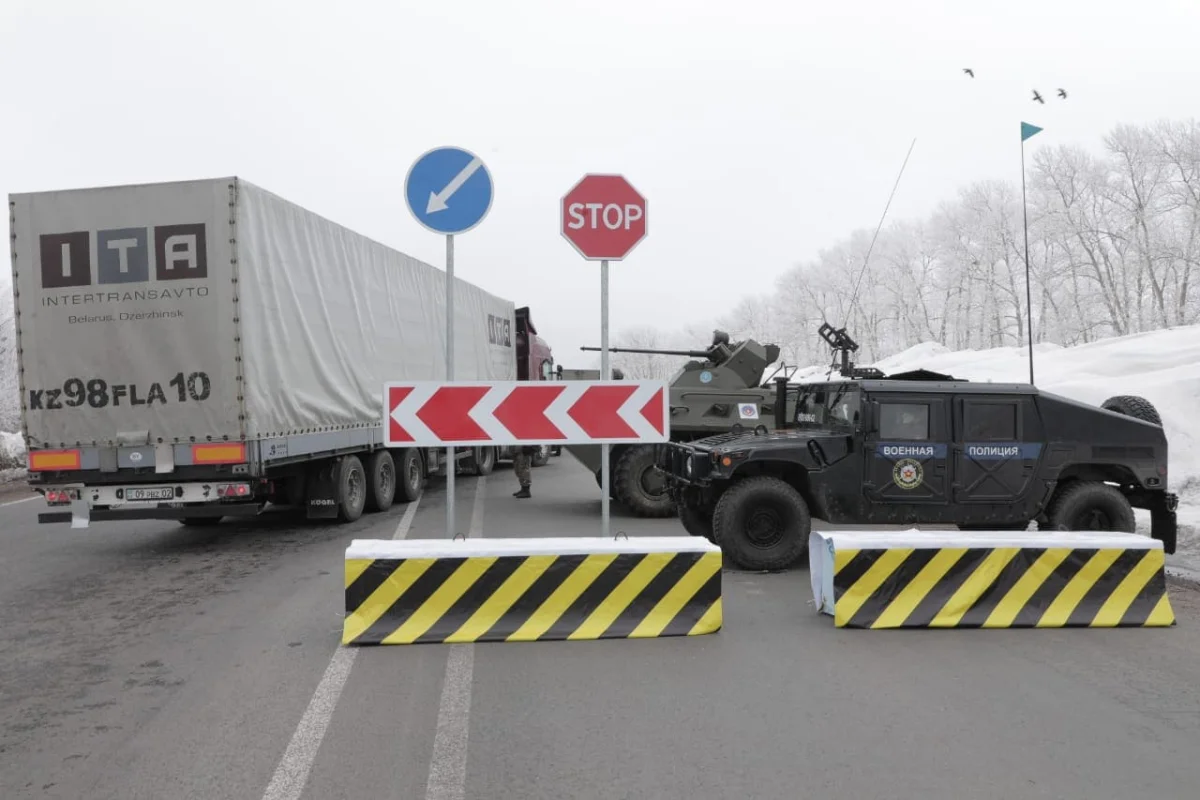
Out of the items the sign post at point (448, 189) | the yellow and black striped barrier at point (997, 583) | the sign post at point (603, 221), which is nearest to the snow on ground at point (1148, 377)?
the yellow and black striped barrier at point (997, 583)

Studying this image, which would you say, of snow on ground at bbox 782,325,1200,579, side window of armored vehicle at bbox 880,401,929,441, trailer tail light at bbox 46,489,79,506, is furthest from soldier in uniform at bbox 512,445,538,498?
side window of armored vehicle at bbox 880,401,929,441

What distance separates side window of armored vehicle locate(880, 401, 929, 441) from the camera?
8117 millimetres

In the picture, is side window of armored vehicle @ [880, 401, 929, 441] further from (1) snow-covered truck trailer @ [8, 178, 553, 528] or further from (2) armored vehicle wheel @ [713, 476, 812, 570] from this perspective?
(1) snow-covered truck trailer @ [8, 178, 553, 528]

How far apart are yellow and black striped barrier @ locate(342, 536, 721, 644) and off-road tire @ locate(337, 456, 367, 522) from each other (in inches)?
210

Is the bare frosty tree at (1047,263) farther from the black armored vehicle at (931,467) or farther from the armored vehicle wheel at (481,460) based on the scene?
the black armored vehicle at (931,467)

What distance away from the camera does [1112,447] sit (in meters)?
8.29

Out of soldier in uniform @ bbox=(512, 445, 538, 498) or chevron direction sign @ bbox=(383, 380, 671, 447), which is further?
soldier in uniform @ bbox=(512, 445, 538, 498)

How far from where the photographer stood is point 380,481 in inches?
487

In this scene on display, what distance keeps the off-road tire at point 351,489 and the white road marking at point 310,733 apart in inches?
219

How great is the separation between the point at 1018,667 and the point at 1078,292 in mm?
58866

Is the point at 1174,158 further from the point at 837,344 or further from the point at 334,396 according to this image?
the point at 334,396

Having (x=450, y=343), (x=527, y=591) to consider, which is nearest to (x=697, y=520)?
(x=527, y=591)

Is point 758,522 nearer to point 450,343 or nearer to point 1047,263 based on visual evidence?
point 450,343

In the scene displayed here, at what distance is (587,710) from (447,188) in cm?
345
